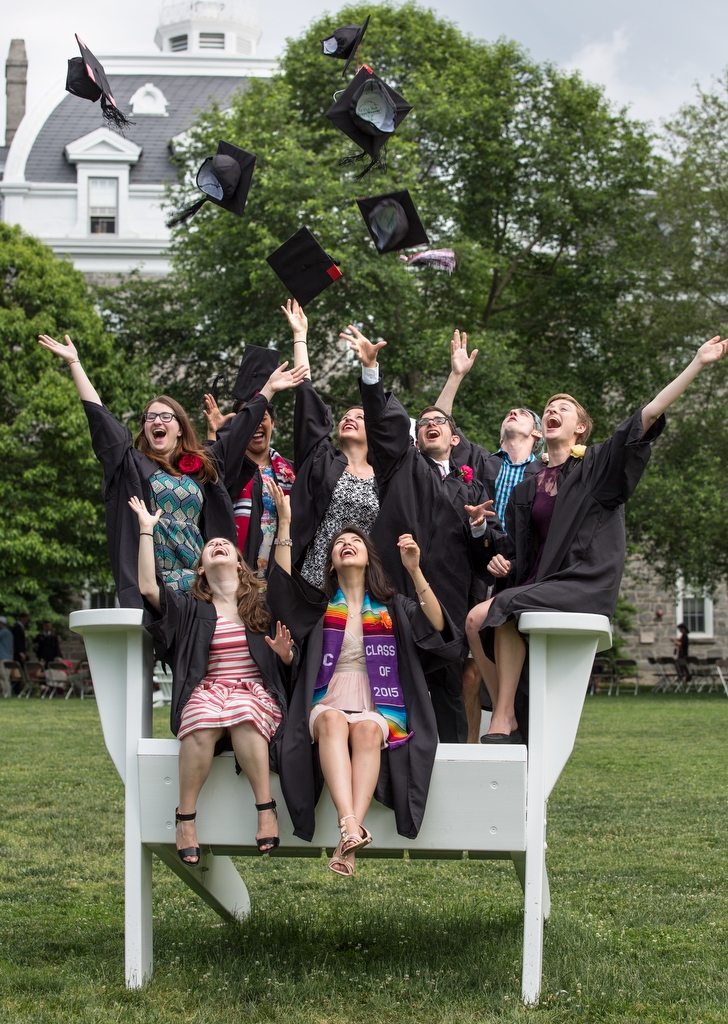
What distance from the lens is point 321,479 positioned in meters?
5.23

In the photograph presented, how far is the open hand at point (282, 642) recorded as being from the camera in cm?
406

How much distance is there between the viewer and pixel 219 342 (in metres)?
20.4

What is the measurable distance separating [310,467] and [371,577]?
3.73 ft

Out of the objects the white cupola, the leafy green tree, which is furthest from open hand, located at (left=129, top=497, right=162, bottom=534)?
the white cupola

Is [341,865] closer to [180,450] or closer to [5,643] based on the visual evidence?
[180,450]

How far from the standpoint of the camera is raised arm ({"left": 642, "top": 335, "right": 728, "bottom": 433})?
4008mm

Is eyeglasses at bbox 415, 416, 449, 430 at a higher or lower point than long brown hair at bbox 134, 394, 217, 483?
higher

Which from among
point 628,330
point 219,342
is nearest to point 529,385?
point 628,330

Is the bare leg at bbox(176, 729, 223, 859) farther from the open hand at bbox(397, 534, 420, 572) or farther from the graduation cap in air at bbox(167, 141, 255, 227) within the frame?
the graduation cap in air at bbox(167, 141, 255, 227)

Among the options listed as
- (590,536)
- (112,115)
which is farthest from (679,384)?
(112,115)

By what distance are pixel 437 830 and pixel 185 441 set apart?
6.13ft

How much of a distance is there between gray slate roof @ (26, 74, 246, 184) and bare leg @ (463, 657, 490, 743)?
24466 mm

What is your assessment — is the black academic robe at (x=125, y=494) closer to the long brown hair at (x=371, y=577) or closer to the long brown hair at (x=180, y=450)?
the long brown hair at (x=180, y=450)

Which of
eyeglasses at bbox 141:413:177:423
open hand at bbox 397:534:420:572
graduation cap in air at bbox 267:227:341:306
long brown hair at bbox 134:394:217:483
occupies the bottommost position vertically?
open hand at bbox 397:534:420:572
